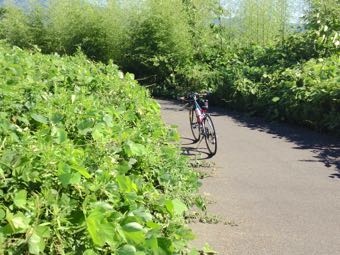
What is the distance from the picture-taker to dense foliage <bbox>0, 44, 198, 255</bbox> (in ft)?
5.55

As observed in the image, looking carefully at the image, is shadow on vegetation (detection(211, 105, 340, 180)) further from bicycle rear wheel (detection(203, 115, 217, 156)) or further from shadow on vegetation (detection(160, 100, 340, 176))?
bicycle rear wheel (detection(203, 115, 217, 156))

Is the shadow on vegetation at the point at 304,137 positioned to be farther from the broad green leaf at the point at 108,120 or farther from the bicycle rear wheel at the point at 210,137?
the broad green leaf at the point at 108,120

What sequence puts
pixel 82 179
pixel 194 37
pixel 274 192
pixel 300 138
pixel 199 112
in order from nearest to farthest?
pixel 82 179 < pixel 274 192 < pixel 199 112 < pixel 300 138 < pixel 194 37

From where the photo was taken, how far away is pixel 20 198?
5.59 feet

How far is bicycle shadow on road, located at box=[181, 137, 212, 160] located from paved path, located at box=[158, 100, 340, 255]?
5cm

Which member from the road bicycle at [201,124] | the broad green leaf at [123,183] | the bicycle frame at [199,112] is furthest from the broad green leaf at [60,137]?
the bicycle frame at [199,112]

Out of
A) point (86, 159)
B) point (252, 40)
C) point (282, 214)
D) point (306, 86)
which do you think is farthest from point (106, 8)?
point (86, 159)

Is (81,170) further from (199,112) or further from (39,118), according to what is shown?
(199,112)

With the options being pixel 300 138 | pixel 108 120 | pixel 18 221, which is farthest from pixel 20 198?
pixel 300 138

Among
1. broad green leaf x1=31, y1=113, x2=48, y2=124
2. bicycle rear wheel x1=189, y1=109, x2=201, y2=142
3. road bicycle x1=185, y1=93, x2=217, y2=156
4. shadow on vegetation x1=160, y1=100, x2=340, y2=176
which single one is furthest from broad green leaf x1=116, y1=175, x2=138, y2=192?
bicycle rear wheel x1=189, y1=109, x2=201, y2=142

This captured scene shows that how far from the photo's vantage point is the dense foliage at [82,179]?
1.69 metres

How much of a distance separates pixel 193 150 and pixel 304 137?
2.19 metres

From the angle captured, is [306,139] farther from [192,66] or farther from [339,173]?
[192,66]

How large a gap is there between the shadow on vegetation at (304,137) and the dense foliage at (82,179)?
399cm
